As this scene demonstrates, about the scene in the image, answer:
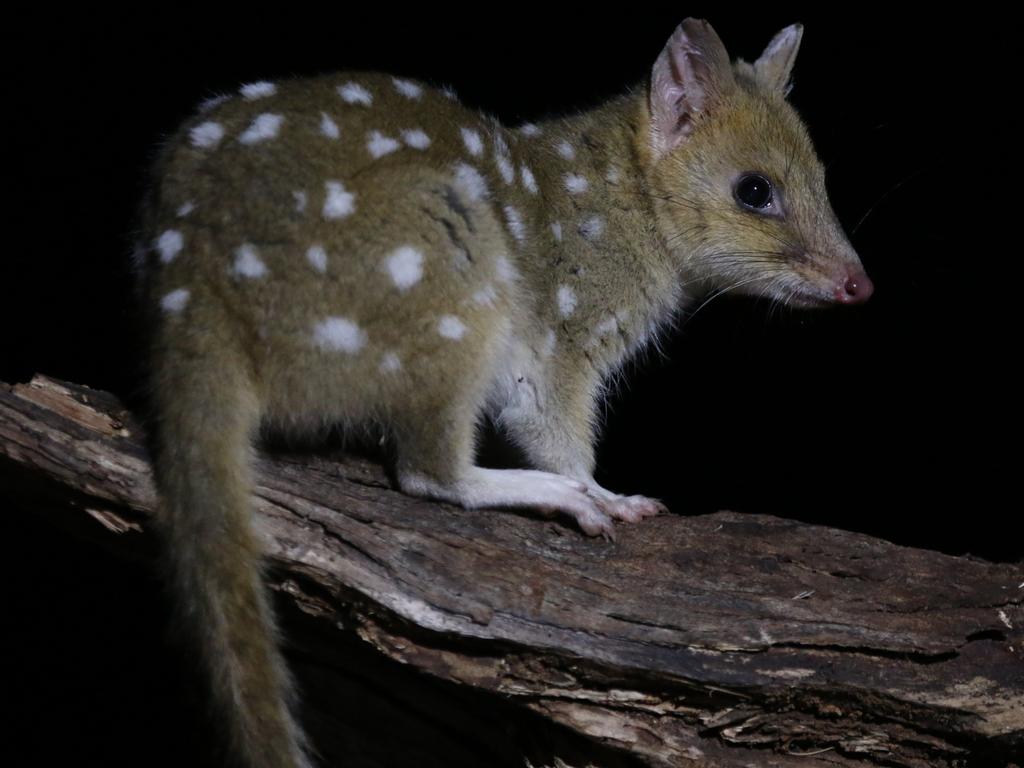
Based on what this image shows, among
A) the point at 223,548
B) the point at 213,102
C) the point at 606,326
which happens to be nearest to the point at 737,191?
the point at 606,326

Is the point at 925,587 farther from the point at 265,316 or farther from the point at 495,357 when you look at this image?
the point at 265,316

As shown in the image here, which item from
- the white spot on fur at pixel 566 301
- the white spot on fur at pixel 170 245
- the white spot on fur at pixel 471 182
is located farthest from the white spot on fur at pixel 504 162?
the white spot on fur at pixel 170 245

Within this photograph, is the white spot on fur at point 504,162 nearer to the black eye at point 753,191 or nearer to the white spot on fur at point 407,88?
the white spot on fur at point 407,88

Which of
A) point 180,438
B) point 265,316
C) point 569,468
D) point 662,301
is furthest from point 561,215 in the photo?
point 180,438

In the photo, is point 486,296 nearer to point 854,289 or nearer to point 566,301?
point 566,301

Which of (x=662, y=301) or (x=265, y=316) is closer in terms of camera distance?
(x=265, y=316)

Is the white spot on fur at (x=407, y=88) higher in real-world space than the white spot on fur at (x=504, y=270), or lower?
higher
